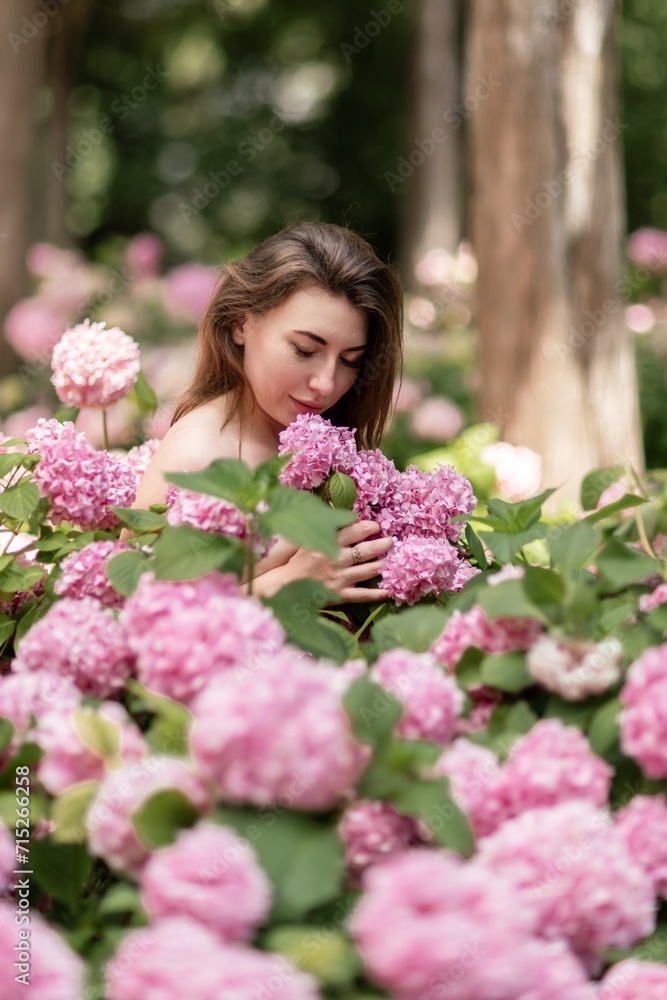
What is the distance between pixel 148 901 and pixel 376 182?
59.5 ft

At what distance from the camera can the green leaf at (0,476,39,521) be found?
5.50ft

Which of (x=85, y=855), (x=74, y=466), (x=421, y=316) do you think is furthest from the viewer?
(x=421, y=316)

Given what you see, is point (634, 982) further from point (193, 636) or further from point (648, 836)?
point (193, 636)

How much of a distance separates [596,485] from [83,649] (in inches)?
42.9

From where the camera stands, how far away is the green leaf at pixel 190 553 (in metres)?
1.17

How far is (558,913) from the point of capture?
38.2 inches

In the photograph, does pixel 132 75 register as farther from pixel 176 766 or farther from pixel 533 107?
pixel 176 766

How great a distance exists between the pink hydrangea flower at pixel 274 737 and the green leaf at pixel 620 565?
0.42 metres

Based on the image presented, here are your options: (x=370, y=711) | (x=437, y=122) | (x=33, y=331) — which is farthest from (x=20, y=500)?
(x=437, y=122)

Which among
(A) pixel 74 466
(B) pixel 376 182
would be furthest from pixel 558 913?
(B) pixel 376 182

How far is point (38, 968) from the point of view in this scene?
2.93ft


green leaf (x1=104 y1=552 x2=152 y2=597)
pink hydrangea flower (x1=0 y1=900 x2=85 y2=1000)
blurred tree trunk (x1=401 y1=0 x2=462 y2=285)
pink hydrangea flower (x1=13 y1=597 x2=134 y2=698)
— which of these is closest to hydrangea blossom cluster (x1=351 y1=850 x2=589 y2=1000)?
pink hydrangea flower (x1=0 y1=900 x2=85 y2=1000)

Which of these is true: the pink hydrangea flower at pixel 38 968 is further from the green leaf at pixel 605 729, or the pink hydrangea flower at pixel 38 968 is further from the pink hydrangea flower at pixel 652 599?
the pink hydrangea flower at pixel 652 599

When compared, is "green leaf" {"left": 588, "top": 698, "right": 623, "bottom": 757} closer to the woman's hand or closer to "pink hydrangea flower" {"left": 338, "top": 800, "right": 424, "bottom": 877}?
"pink hydrangea flower" {"left": 338, "top": 800, "right": 424, "bottom": 877}
